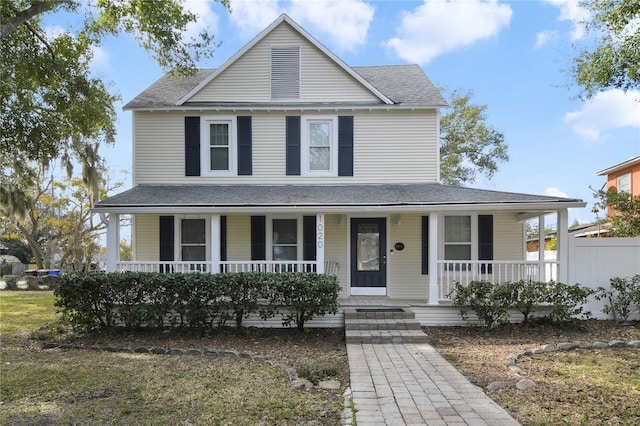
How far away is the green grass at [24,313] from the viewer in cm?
973

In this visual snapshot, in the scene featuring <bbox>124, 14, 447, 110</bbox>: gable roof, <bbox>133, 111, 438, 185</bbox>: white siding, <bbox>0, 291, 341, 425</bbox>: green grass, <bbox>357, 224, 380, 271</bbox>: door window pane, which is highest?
<bbox>124, 14, 447, 110</bbox>: gable roof

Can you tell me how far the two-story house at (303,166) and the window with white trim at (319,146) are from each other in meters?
0.03

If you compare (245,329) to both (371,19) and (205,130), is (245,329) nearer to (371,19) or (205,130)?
(205,130)

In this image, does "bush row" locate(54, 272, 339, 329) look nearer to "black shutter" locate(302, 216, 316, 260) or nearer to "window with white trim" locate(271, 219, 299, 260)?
"black shutter" locate(302, 216, 316, 260)

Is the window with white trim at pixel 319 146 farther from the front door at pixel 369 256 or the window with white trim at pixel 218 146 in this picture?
the window with white trim at pixel 218 146

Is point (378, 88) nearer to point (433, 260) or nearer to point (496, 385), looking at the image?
point (433, 260)

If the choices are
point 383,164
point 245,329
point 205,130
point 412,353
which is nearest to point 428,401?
point 412,353

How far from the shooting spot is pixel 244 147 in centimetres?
1112

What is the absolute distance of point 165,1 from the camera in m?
11.7

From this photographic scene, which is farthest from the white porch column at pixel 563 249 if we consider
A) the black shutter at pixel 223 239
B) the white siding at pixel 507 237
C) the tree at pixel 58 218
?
the tree at pixel 58 218

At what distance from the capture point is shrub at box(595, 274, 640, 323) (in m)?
8.89

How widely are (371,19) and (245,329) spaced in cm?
981

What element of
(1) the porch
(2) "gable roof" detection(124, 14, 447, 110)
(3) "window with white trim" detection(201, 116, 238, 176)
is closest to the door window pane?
(1) the porch

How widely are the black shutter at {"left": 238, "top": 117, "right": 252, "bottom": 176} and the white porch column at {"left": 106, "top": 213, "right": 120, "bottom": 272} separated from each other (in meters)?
3.27
